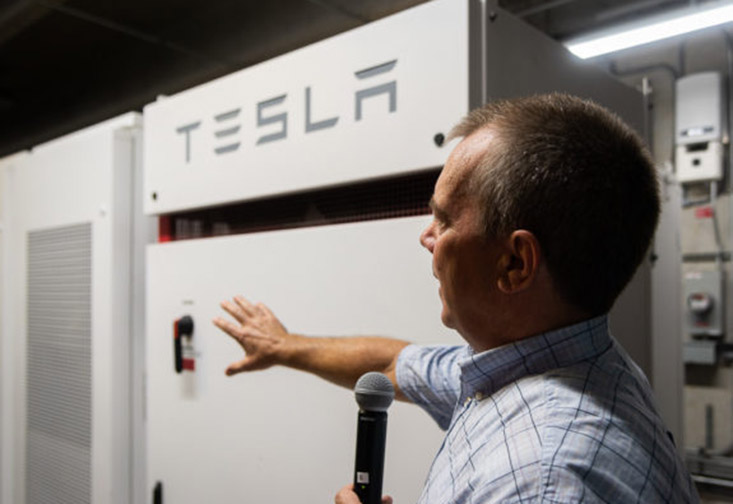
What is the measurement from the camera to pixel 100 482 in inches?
65.4

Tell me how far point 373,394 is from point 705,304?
3.54 meters

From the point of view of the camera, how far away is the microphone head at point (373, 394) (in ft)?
2.38

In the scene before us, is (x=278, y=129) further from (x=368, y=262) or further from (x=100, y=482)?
(x=100, y=482)

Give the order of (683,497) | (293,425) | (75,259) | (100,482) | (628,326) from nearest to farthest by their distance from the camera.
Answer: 1. (683,497)
2. (293,425)
3. (628,326)
4. (100,482)
5. (75,259)

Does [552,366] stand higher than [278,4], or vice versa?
[278,4]

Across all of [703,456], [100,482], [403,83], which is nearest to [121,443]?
[100,482]

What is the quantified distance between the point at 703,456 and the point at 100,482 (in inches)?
138

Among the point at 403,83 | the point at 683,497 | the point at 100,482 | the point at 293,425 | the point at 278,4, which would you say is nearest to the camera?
the point at 683,497

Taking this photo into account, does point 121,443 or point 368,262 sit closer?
point 368,262

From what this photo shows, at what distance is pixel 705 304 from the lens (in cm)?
358

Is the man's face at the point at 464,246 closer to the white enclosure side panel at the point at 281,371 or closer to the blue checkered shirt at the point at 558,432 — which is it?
the blue checkered shirt at the point at 558,432

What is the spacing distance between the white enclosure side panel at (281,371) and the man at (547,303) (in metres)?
0.34

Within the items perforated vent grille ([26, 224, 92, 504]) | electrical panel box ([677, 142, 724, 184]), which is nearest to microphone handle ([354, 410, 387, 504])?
perforated vent grille ([26, 224, 92, 504])

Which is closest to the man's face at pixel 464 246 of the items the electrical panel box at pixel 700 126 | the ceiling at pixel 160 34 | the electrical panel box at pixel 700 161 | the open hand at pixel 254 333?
the open hand at pixel 254 333
